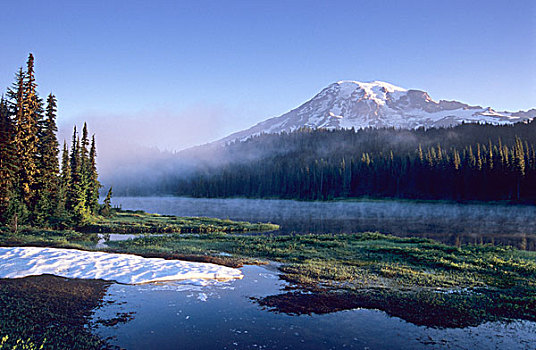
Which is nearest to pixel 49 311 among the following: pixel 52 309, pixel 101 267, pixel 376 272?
pixel 52 309

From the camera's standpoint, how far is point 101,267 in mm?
22250

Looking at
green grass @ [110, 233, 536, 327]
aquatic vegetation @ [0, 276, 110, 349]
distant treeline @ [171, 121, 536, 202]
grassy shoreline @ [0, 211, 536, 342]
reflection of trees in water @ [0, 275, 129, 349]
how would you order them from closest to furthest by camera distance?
aquatic vegetation @ [0, 276, 110, 349] → reflection of trees in water @ [0, 275, 129, 349] → grassy shoreline @ [0, 211, 536, 342] → green grass @ [110, 233, 536, 327] → distant treeline @ [171, 121, 536, 202]

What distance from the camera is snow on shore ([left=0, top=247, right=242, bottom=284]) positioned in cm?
2064

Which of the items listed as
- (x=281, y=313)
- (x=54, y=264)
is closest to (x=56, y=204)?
(x=54, y=264)

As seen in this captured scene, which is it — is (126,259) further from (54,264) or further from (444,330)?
(444,330)

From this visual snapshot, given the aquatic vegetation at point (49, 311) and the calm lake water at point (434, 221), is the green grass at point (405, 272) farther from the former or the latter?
the calm lake water at point (434, 221)

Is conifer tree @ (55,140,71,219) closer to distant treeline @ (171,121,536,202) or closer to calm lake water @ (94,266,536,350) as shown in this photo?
calm lake water @ (94,266,536,350)

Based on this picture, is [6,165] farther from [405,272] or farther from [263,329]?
[405,272]

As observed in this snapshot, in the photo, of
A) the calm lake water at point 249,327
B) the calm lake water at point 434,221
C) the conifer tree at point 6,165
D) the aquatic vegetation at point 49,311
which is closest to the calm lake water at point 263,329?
the calm lake water at point 249,327

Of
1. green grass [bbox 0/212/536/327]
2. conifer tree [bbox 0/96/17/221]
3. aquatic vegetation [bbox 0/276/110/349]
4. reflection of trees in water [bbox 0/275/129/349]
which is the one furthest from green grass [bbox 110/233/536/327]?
conifer tree [bbox 0/96/17/221]

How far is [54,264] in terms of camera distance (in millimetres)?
21859

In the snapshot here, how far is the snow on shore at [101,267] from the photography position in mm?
20641

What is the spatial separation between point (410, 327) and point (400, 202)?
11621cm

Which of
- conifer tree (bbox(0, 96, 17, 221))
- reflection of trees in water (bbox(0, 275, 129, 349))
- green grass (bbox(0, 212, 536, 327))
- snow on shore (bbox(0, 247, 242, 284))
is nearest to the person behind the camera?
reflection of trees in water (bbox(0, 275, 129, 349))
